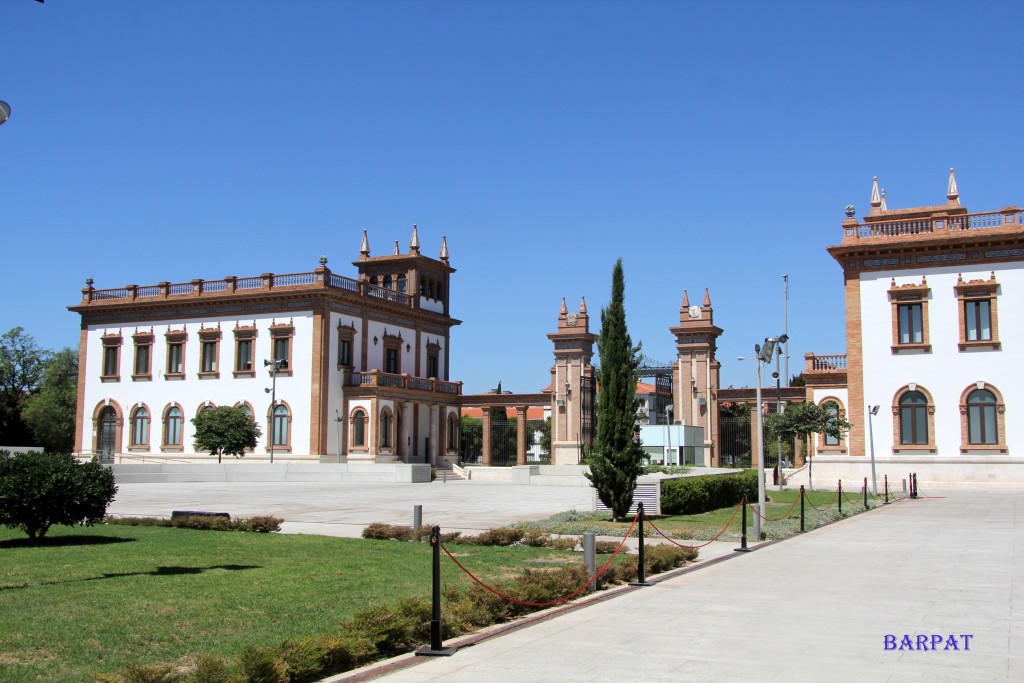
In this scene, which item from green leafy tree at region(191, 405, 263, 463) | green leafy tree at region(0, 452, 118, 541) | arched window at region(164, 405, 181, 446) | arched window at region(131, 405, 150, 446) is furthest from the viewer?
arched window at region(131, 405, 150, 446)

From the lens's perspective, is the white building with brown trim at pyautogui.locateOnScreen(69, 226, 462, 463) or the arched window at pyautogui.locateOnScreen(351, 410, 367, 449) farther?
the arched window at pyautogui.locateOnScreen(351, 410, 367, 449)

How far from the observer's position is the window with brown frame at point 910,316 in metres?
40.5

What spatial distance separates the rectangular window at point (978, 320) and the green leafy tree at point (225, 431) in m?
34.8

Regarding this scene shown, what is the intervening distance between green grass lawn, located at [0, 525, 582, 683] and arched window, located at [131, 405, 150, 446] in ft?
126

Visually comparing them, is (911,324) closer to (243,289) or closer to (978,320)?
(978,320)

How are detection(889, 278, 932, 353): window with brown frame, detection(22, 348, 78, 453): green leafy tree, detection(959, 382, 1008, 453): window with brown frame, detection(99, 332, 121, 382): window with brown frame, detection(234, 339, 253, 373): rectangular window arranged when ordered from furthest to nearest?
1. detection(22, 348, 78, 453): green leafy tree
2. detection(99, 332, 121, 382): window with brown frame
3. detection(234, 339, 253, 373): rectangular window
4. detection(889, 278, 932, 353): window with brown frame
5. detection(959, 382, 1008, 453): window with brown frame

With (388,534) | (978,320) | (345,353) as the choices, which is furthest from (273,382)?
(978,320)

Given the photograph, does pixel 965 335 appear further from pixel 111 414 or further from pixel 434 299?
pixel 111 414

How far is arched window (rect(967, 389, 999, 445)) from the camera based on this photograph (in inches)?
1531

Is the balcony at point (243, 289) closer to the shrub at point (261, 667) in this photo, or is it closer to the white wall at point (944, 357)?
the white wall at point (944, 357)

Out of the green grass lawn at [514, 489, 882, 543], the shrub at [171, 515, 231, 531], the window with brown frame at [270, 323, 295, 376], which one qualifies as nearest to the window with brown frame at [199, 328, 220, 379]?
the window with brown frame at [270, 323, 295, 376]

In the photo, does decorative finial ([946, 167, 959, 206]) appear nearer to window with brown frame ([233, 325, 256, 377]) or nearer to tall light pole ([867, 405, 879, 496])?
tall light pole ([867, 405, 879, 496])

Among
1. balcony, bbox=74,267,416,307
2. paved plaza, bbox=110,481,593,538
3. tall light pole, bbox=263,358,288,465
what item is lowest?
paved plaza, bbox=110,481,593,538

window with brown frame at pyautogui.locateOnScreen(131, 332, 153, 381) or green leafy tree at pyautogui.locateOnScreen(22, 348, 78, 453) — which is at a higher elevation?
window with brown frame at pyautogui.locateOnScreen(131, 332, 153, 381)
